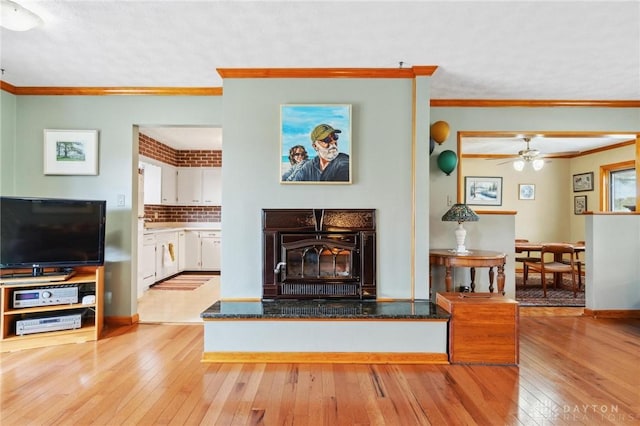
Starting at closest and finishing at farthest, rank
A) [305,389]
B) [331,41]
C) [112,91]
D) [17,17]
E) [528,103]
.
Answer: [17,17] < [305,389] < [331,41] < [112,91] < [528,103]

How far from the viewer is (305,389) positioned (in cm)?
221

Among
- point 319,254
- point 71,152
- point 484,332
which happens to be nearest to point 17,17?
point 71,152

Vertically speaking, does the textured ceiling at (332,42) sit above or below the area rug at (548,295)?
above

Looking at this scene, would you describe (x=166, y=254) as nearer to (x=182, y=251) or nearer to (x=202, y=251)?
(x=182, y=251)

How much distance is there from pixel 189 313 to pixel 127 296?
694 millimetres

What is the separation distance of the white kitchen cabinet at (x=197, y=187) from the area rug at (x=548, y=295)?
5.30 meters

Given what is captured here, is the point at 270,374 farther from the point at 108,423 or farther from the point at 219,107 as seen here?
the point at 219,107

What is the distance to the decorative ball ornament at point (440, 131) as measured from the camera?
→ 352 cm

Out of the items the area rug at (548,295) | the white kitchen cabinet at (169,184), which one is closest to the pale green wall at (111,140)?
the white kitchen cabinet at (169,184)

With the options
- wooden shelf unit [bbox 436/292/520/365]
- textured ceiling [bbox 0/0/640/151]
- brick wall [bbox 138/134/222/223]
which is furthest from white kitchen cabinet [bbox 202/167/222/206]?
wooden shelf unit [bbox 436/292/520/365]

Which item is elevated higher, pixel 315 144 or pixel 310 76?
pixel 310 76

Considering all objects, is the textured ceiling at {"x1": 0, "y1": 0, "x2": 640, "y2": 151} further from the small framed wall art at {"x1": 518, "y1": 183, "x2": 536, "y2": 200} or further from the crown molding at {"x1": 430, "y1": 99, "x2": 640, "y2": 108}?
the small framed wall art at {"x1": 518, "y1": 183, "x2": 536, "y2": 200}

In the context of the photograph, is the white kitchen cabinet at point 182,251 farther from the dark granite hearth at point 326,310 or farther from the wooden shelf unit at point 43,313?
the dark granite hearth at point 326,310

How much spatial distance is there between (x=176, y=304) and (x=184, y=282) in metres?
1.35
